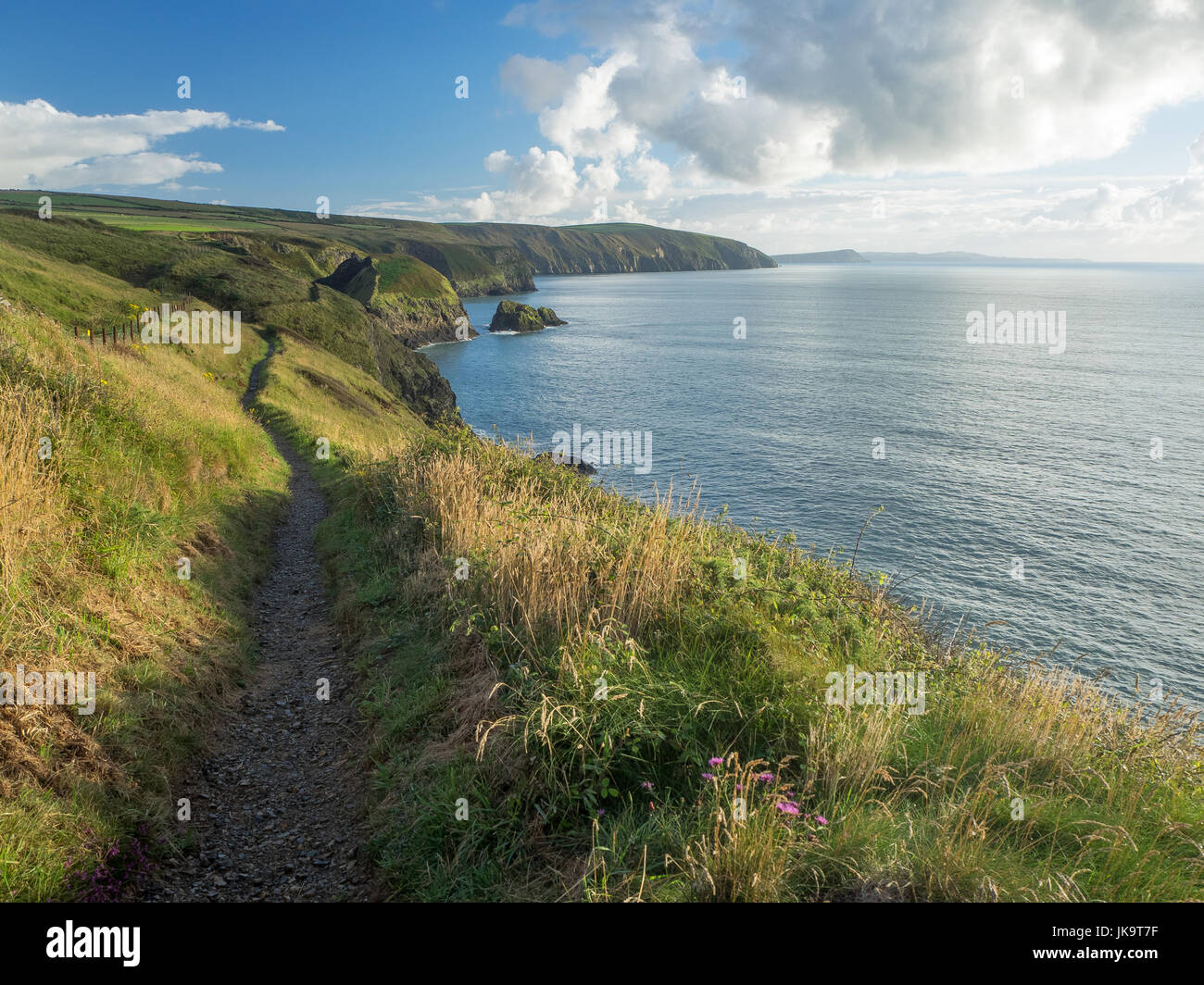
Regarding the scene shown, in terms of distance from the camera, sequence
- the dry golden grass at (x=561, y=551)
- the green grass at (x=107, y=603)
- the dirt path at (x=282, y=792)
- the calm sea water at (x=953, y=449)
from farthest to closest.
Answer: the calm sea water at (x=953, y=449) → the dry golden grass at (x=561, y=551) → the dirt path at (x=282, y=792) → the green grass at (x=107, y=603)

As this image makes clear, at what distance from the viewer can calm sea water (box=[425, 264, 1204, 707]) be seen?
26.3m

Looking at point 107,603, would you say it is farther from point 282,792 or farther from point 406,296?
point 406,296

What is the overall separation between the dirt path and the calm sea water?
20.7 feet

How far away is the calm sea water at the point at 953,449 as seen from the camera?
26297 millimetres

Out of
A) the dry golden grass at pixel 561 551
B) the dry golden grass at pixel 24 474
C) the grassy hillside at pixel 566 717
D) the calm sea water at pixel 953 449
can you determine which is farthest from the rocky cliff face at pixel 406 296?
the grassy hillside at pixel 566 717

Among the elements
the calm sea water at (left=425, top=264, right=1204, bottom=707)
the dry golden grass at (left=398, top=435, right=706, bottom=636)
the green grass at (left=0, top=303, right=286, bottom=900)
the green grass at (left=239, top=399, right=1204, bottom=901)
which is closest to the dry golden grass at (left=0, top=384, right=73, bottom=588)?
the green grass at (left=0, top=303, right=286, bottom=900)

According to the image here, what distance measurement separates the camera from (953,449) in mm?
46688

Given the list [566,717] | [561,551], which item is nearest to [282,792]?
[566,717]

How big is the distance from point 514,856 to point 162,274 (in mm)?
62023

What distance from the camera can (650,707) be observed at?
521 cm

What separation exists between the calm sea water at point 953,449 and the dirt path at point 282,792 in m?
6.31

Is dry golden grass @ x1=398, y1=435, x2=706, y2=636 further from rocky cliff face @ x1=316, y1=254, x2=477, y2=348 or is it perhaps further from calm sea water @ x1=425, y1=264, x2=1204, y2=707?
rocky cliff face @ x1=316, y1=254, x2=477, y2=348

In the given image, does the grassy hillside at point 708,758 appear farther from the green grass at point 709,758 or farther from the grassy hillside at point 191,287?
the grassy hillside at point 191,287

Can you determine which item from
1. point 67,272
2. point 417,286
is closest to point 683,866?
point 67,272
